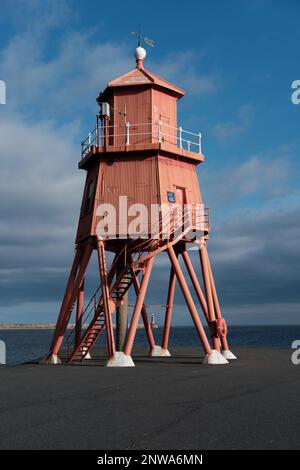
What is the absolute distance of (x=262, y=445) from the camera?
403 inches

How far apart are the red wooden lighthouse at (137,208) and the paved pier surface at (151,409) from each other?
16.8 feet

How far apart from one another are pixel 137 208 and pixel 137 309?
5.25 meters

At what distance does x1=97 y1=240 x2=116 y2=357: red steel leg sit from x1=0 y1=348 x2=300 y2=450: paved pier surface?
198 centimetres

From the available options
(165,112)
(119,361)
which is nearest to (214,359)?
(119,361)

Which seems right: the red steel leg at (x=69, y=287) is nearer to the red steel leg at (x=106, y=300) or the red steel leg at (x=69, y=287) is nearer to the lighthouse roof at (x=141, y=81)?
the red steel leg at (x=106, y=300)

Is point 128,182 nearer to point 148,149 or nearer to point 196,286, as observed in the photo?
point 148,149

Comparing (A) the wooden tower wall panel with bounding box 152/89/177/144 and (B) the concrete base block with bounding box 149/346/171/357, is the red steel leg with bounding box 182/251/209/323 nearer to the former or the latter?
(B) the concrete base block with bounding box 149/346/171/357

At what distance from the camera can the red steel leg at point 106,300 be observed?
84.3 ft

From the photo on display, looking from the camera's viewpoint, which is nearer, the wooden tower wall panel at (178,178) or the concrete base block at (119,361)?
the concrete base block at (119,361)

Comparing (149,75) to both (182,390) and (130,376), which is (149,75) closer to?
(130,376)

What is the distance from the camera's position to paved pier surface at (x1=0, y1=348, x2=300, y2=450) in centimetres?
1068

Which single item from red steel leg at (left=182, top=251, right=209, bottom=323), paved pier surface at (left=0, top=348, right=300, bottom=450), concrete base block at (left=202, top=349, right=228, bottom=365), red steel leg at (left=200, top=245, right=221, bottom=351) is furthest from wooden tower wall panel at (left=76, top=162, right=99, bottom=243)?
concrete base block at (left=202, top=349, right=228, bottom=365)

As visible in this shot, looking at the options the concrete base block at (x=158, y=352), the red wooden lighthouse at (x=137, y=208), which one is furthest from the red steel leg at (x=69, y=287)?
the concrete base block at (x=158, y=352)

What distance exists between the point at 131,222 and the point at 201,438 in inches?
692
